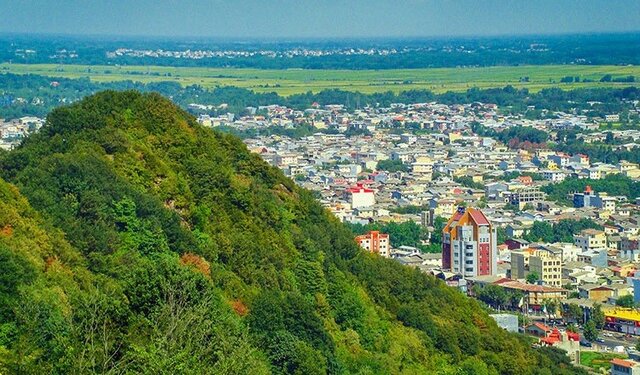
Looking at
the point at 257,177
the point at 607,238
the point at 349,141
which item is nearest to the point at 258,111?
the point at 349,141

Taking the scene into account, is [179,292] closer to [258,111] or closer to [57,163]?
[57,163]

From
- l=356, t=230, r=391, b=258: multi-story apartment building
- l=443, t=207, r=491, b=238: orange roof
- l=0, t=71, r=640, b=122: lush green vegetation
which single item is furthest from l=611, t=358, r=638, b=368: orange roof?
l=0, t=71, r=640, b=122: lush green vegetation

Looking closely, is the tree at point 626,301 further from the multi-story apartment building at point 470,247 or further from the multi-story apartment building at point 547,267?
the multi-story apartment building at point 470,247

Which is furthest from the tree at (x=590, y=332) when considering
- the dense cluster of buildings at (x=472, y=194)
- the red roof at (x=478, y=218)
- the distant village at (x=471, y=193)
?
the red roof at (x=478, y=218)

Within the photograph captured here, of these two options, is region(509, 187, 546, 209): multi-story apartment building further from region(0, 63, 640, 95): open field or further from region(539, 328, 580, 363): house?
region(0, 63, 640, 95): open field

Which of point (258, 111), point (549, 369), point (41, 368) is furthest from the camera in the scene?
point (258, 111)
